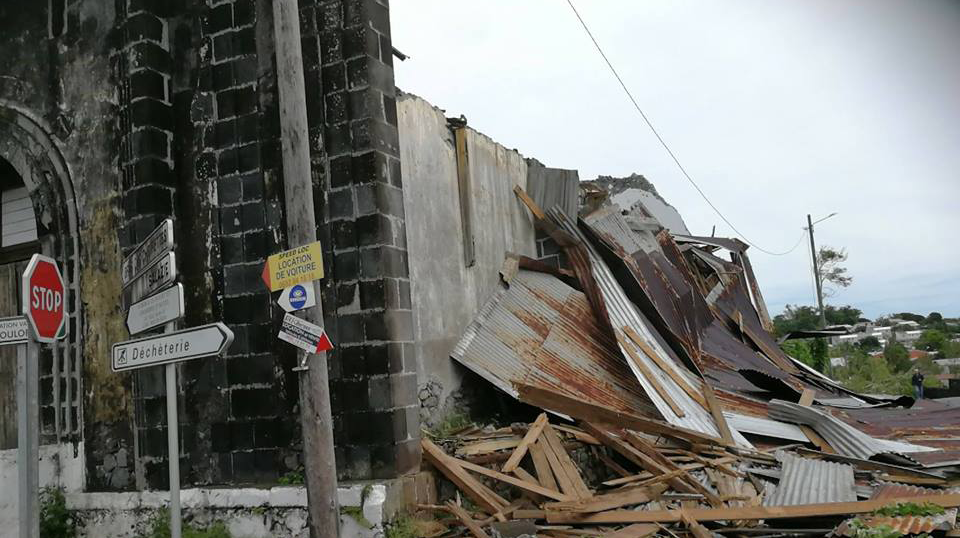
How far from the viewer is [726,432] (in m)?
8.30

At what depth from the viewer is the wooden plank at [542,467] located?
6.78 m

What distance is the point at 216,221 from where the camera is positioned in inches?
277

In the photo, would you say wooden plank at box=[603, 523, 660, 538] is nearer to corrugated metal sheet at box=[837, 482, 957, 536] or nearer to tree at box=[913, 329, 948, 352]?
corrugated metal sheet at box=[837, 482, 957, 536]

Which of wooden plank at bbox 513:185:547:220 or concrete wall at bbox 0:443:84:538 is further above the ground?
wooden plank at bbox 513:185:547:220

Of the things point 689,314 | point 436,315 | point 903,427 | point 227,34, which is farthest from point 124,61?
point 903,427

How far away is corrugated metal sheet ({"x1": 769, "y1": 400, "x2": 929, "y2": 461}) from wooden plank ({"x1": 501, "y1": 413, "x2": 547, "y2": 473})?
3.48 metres

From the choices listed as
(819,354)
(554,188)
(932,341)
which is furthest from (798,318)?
(554,188)

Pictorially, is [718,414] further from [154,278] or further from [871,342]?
[871,342]

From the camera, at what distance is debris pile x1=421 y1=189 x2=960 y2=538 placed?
606 centimetres

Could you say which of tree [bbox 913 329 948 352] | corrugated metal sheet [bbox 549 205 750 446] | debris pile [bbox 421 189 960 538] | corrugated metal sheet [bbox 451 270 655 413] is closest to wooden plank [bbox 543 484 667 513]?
debris pile [bbox 421 189 960 538]

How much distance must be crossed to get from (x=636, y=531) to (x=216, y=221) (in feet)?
15.6

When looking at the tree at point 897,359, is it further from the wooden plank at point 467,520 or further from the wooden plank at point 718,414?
the wooden plank at point 467,520

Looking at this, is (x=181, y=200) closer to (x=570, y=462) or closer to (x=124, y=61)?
(x=124, y=61)

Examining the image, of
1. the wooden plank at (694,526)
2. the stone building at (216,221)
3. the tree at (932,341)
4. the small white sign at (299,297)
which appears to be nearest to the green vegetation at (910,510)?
the wooden plank at (694,526)
